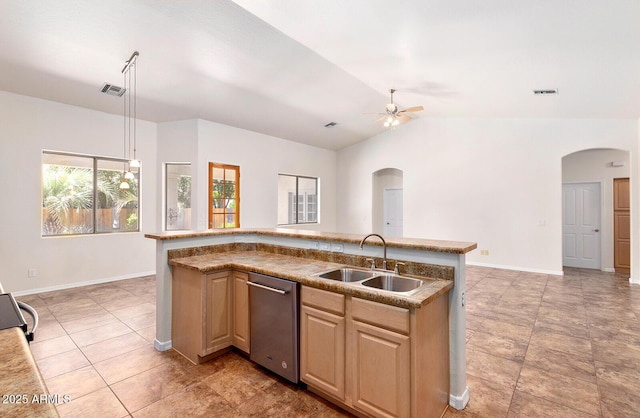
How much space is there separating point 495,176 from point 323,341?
608 cm

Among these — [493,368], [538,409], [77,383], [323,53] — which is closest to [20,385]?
[77,383]

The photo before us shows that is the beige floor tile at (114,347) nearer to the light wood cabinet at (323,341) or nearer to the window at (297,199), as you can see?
the light wood cabinet at (323,341)

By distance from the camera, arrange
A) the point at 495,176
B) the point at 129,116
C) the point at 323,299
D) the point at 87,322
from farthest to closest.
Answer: the point at 495,176 → the point at 129,116 → the point at 87,322 → the point at 323,299

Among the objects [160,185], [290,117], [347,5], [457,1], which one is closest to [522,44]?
[457,1]

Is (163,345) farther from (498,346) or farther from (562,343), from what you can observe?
(562,343)

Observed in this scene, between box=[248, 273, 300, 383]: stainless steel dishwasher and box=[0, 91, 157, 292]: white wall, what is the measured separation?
4322 millimetres

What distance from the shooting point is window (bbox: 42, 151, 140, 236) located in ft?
16.3

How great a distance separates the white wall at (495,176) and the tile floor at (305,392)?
2136 mm

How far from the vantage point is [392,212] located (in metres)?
9.02

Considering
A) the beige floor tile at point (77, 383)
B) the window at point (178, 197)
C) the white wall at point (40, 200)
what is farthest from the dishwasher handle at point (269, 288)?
the white wall at point (40, 200)

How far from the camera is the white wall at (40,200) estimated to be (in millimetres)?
4480

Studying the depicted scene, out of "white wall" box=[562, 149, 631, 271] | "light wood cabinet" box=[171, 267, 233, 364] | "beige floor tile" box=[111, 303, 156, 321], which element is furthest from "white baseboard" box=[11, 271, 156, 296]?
"white wall" box=[562, 149, 631, 271]

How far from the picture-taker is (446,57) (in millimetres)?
3697

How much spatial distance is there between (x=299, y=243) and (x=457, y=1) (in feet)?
8.41
